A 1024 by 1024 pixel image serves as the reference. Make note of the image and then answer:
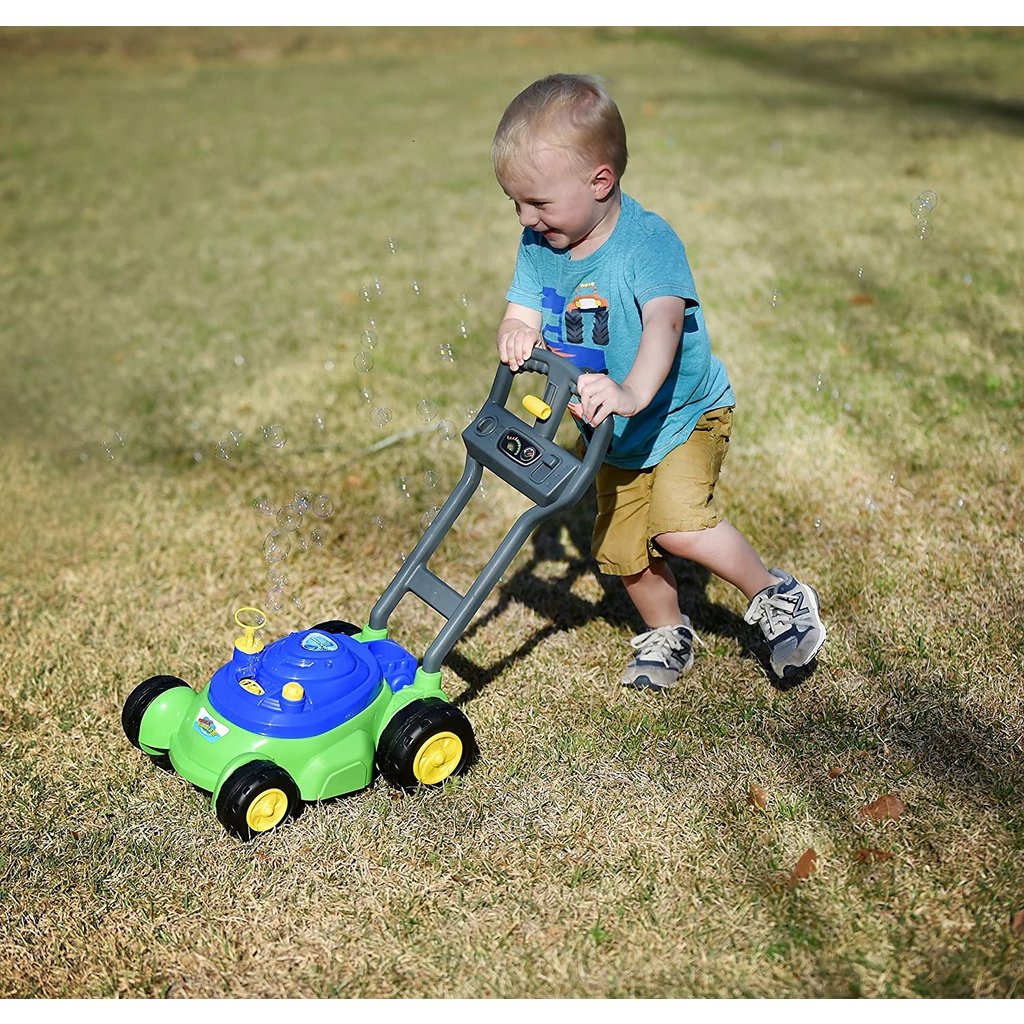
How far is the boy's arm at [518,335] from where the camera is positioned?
2947 mm

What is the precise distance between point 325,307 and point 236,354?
0.79 meters

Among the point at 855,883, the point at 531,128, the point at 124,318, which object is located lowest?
the point at 124,318

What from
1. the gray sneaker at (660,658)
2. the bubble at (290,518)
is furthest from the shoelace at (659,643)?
the bubble at (290,518)

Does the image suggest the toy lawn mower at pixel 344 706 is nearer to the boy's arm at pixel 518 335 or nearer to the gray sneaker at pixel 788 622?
the boy's arm at pixel 518 335

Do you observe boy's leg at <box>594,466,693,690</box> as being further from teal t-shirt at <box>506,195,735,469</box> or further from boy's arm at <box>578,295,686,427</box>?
boy's arm at <box>578,295,686,427</box>

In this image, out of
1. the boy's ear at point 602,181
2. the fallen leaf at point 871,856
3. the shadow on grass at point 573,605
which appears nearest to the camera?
the fallen leaf at point 871,856

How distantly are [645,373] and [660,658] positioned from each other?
949 mm

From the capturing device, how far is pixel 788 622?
3217 millimetres

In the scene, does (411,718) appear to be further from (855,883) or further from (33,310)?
(33,310)

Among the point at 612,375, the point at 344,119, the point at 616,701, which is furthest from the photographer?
the point at 344,119

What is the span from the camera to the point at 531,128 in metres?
2.72

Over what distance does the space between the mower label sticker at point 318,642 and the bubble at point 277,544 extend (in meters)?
1.17

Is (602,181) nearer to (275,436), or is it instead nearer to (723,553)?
(723,553)

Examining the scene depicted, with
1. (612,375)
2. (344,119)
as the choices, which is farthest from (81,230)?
(612,375)
